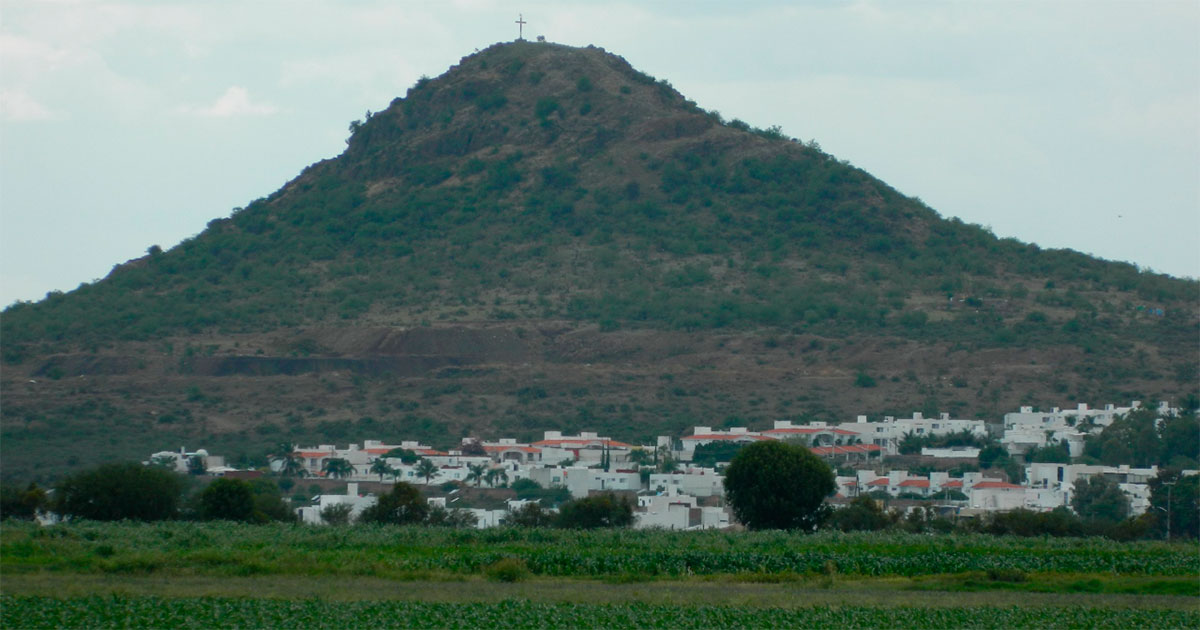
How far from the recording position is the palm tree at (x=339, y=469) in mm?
46938

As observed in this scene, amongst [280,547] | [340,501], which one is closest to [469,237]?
[340,501]

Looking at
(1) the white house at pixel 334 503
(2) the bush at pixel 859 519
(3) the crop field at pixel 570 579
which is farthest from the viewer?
(1) the white house at pixel 334 503

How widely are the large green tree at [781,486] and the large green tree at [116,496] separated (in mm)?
12113

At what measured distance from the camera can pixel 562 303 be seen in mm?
65875

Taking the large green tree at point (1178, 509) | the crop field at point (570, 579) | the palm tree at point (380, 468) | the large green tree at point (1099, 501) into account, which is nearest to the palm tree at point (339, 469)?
the palm tree at point (380, 468)

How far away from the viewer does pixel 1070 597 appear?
2098 centimetres

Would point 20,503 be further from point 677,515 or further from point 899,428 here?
Result: point 899,428

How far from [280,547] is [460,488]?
2018 cm

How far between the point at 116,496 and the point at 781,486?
1378cm

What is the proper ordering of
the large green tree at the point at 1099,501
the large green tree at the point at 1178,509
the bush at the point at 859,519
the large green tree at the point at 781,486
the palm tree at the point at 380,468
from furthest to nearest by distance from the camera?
the palm tree at the point at 380,468
the large green tree at the point at 1099,501
the large green tree at the point at 1178,509
the bush at the point at 859,519
the large green tree at the point at 781,486

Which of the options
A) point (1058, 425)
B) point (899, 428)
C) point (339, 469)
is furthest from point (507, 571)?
point (1058, 425)

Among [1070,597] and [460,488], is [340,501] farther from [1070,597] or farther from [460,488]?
[1070,597]

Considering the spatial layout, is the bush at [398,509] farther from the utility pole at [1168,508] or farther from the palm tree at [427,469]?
the utility pole at [1168,508]

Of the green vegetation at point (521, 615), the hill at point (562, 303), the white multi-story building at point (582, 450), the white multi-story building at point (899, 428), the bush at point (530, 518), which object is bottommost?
the bush at point (530, 518)
